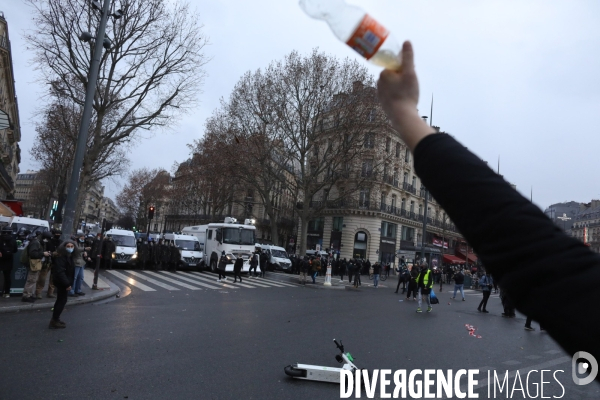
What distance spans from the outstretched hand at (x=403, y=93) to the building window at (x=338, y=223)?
49.6m

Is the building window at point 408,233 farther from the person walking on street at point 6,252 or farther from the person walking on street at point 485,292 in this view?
the person walking on street at point 6,252

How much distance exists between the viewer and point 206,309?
12.7 metres

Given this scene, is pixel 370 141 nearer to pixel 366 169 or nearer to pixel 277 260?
pixel 366 169

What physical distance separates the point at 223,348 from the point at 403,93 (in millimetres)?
7405

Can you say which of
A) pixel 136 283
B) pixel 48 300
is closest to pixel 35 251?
pixel 48 300

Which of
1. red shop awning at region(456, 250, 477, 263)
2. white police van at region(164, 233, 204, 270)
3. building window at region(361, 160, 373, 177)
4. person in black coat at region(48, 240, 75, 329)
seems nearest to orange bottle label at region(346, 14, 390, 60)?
person in black coat at region(48, 240, 75, 329)

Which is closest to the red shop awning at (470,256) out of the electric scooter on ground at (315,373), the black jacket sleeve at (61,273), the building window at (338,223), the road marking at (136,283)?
the building window at (338,223)

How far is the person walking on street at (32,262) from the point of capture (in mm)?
11586

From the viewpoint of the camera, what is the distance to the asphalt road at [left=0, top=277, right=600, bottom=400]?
567 centimetres

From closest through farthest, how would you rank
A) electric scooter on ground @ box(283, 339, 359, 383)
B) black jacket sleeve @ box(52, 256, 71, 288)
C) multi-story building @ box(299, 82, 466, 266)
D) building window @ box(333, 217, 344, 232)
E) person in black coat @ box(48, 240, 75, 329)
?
1. electric scooter on ground @ box(283, 339, 359, 383)
2. person in black coat @ box(48, 240, 75, 329)
3. black jacket sleeve @ box(52, 256, 71, 288)
4. multi-story building @ box(299, 82, 466, 266)
5. building window @ box(333, 217, 344, 232)

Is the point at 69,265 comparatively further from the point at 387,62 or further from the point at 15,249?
the point at 387,62

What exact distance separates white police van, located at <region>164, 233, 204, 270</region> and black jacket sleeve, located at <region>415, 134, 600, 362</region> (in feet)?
92.2

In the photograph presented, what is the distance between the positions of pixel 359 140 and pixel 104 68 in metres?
17.3

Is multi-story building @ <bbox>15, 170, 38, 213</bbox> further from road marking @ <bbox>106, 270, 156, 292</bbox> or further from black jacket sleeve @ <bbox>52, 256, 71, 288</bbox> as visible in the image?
black jacket sleeve @ <bbox>52, 256, 71, 288</bbox>
